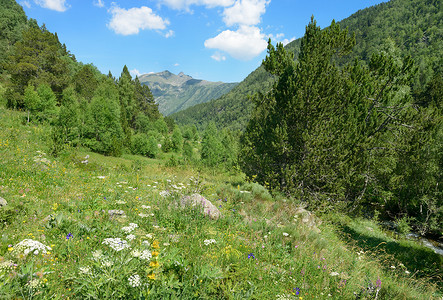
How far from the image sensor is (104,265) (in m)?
2.31

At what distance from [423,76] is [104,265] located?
93919mm

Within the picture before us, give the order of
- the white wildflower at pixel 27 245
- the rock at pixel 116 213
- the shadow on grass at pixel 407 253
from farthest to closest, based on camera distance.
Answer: the shadow on grass at pixel 407 253, the rock at pixel 116 213, the white wildflower at pixel 27 245

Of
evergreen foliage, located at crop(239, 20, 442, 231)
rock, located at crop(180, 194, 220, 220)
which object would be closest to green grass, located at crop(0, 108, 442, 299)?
rock, located at crop(180, 194, 220, 220)

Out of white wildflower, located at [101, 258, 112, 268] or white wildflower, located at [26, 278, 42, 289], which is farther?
white wildflower, located at [101, 258, 112, 268]

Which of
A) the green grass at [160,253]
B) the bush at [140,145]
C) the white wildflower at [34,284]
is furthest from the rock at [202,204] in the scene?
the bush at [140,145]

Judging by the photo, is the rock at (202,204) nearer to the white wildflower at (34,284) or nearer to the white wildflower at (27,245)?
the white wildflower at (27,245)

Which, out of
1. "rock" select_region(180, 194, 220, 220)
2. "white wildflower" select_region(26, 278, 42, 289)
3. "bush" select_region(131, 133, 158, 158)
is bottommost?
"bush" select_region(131, 133, 158, 158)

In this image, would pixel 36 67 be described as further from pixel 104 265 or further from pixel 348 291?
pixel 348 291

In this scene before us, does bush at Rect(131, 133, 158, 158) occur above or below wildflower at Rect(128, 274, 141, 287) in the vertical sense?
below

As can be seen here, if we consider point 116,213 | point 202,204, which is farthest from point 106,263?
point 202,204

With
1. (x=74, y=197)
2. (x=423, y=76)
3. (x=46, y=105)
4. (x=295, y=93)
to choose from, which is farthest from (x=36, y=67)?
(x=423, y=76)

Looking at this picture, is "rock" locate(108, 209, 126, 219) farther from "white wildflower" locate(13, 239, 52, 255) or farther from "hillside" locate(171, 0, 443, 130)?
"hillside" locate(171, 0, 443, 130)

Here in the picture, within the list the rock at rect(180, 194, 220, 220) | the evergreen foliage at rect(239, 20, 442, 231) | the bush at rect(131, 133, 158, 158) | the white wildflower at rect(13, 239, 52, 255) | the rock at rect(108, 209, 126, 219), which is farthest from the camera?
the bush at rect(131, 133, 158, 158)

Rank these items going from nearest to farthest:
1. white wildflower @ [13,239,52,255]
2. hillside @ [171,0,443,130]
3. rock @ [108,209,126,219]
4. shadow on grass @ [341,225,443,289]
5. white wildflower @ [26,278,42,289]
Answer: white wildflower @ [26,278,42,289] < white wildflower @ [13,239,52,255] < rock @ [108,209,126,219] < shadow on grass @ [341,225,443,289] < hillside @ [171,0,443,130]
